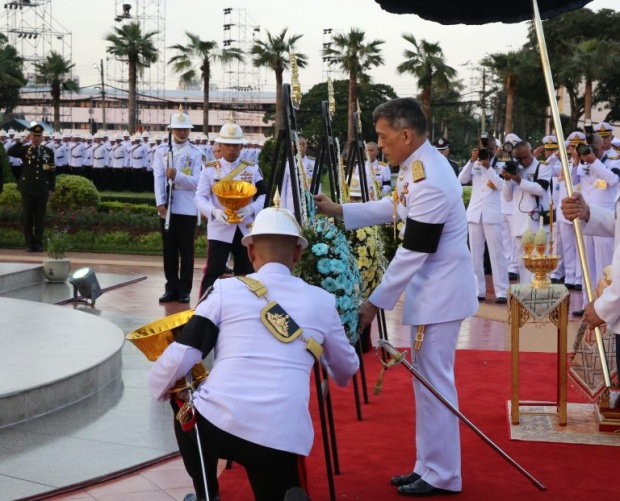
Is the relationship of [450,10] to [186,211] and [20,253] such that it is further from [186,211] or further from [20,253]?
[20,253]

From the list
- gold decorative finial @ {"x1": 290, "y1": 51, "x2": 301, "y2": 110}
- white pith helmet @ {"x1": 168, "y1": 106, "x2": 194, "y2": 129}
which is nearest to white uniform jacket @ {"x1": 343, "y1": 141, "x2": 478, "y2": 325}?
gold decorative finial @ {"x1": 290, "y1": 51, "x2": 301, "y2": 110}

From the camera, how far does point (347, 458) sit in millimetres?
5547

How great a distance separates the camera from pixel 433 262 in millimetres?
4895

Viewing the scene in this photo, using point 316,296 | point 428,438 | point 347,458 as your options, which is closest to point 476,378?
point 347,458

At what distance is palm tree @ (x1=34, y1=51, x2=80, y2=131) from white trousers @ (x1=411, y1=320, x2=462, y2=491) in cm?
5824

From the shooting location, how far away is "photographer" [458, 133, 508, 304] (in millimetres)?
12008

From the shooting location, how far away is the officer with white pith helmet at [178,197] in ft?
35.5

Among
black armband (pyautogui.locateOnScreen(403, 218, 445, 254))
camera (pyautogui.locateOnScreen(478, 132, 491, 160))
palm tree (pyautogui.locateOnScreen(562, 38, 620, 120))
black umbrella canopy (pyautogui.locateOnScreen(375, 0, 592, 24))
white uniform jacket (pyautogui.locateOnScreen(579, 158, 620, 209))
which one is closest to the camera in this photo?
black armband (pyautogui.locateOnScreen(403, 218, 445, 254))

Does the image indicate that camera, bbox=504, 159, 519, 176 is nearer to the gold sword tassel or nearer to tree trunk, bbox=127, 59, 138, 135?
the gold sword tassel

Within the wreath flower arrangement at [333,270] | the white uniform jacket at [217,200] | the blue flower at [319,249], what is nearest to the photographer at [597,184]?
the white uniform jacket at [217,200]

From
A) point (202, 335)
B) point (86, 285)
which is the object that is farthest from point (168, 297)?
point (202, 335)

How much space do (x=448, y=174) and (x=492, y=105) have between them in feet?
200

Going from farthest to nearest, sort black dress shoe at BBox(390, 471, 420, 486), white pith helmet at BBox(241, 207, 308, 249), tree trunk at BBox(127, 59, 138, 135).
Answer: tree trunk at BBox(127, 59, 138, 135) < black dress shoe at BBox(390, 471, 420, 486) < white pith helmet at BBox(241, 207, 308, 249)

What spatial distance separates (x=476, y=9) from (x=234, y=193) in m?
3.43
